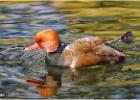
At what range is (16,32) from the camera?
9.87m

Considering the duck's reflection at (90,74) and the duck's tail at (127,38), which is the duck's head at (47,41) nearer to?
the duck's reflection at (90,74)

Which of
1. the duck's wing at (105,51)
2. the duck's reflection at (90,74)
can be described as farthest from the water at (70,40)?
the duck's wing at (105,51)

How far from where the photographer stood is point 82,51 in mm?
8320

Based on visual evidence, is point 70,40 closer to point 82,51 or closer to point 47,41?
point 47,41

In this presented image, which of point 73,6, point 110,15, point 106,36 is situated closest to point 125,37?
point 106,36

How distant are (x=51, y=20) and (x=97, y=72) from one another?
8.82ft

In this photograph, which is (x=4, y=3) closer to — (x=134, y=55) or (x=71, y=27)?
(x=71, y=27)

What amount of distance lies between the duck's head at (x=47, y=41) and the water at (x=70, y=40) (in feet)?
0.66

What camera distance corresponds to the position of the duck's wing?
832 cm

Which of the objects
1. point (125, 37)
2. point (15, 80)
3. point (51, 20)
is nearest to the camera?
point (15, 80)

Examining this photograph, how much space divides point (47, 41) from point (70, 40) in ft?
2.82

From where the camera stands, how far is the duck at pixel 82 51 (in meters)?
8.32

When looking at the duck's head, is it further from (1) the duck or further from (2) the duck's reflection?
(2) the duck's reflection

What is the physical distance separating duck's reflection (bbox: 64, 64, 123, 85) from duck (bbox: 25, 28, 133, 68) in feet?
0.30
